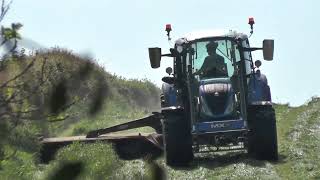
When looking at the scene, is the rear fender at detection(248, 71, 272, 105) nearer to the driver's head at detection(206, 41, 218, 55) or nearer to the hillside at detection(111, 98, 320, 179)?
the driver's head at detection(206, 41, 218, 55)

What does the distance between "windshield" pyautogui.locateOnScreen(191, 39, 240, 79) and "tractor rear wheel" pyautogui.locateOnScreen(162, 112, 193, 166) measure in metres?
1.00

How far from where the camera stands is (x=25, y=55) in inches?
108

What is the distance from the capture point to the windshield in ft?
43.3

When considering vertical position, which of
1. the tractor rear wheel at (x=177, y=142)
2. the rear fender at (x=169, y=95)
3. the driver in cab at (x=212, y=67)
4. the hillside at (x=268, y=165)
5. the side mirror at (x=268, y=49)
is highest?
the side mirror at (x=268, y=49)

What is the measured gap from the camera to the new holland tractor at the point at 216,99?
41.9 ft

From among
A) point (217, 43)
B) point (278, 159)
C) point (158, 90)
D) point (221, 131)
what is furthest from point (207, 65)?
point (158, 90)

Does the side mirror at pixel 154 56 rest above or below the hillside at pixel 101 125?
above

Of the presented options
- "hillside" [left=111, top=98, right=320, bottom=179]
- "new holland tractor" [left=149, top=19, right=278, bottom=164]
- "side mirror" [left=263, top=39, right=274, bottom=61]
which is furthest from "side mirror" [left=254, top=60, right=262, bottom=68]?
"hillside" [left=111, top=98, right=320, bottom=179]

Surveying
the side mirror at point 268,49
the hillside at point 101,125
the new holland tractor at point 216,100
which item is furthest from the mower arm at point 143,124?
the side mirror at point 268,49

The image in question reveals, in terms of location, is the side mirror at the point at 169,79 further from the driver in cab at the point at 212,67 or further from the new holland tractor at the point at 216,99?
the driver in cab at the point at 212,67

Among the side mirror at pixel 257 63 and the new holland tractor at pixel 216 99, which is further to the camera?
the side mirror at pixel 257 63

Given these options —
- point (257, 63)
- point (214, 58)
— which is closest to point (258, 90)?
point (257, 63)

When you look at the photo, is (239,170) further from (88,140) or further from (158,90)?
(158,90)

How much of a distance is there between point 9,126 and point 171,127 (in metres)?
10.2
